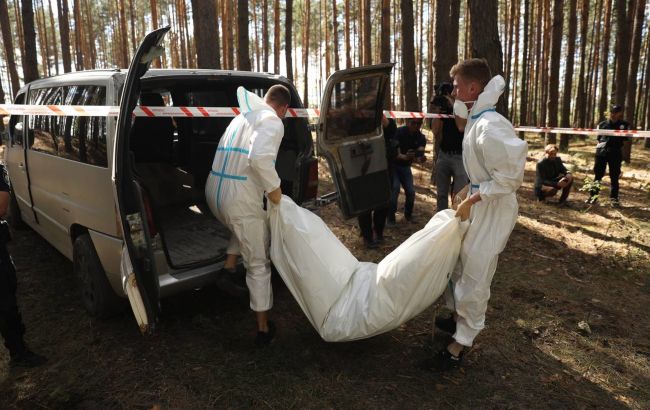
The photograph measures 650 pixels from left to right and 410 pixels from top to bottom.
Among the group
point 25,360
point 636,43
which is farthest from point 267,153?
point 636,43

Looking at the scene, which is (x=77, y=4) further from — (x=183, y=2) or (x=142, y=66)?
(x=142, y=66)

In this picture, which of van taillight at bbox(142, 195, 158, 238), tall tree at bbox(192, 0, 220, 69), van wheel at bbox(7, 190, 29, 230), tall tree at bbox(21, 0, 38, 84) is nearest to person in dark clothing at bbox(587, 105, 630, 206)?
tall tree at bbox(192, 0, 220, 69)

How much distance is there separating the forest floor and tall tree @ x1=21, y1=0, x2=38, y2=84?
8621 millimetres

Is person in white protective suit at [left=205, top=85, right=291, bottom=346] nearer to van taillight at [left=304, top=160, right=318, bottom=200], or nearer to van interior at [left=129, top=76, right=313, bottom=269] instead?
van interior at [left=129, top=76, right=313, bottom=269]

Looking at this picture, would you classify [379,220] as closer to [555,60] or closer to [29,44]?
[29,44]

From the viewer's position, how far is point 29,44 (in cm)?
1104

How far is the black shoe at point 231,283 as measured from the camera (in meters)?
3.27

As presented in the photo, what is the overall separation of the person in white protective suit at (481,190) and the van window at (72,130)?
2.57 meters

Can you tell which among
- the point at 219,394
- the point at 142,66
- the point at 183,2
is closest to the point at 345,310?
the point at 219,394

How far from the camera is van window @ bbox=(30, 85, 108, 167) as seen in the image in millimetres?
3186

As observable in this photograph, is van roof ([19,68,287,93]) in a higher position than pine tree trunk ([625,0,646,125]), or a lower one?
lower

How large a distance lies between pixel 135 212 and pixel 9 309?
1.15 m

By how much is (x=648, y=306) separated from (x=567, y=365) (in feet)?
5.52

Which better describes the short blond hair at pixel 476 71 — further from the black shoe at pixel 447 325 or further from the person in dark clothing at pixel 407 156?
the person in dark clothing at pixel 407 156
